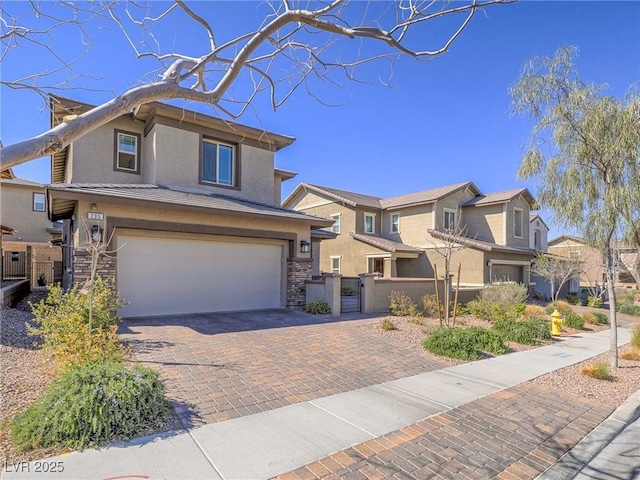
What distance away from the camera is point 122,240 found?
34.7 ft

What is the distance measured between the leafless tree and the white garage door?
23.5 feet

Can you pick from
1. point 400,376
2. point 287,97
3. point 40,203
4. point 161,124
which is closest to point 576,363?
point 400,376

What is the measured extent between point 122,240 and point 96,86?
6960 millimetres

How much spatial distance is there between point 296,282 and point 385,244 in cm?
1093

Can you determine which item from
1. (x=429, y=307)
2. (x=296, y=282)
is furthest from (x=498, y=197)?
(x=296, y=282)

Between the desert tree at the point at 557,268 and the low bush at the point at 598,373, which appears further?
the desert tree at the point at 557,268

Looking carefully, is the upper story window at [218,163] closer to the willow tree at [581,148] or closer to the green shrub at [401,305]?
the green shrub at [401,305]

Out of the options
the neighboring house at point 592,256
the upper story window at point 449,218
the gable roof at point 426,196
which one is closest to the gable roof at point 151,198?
the neighboring house at point 592,256

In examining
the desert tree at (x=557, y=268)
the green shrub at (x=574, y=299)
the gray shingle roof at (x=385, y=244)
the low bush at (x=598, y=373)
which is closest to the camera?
the low bush at (x=598, y=373)

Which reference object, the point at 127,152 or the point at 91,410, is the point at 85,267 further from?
the point at 91,410

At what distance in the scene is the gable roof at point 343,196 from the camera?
25.4 meters

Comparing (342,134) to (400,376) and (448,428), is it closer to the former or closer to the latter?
(400,376)

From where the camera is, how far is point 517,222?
1023 inches

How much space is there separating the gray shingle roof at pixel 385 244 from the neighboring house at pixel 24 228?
18448mm
